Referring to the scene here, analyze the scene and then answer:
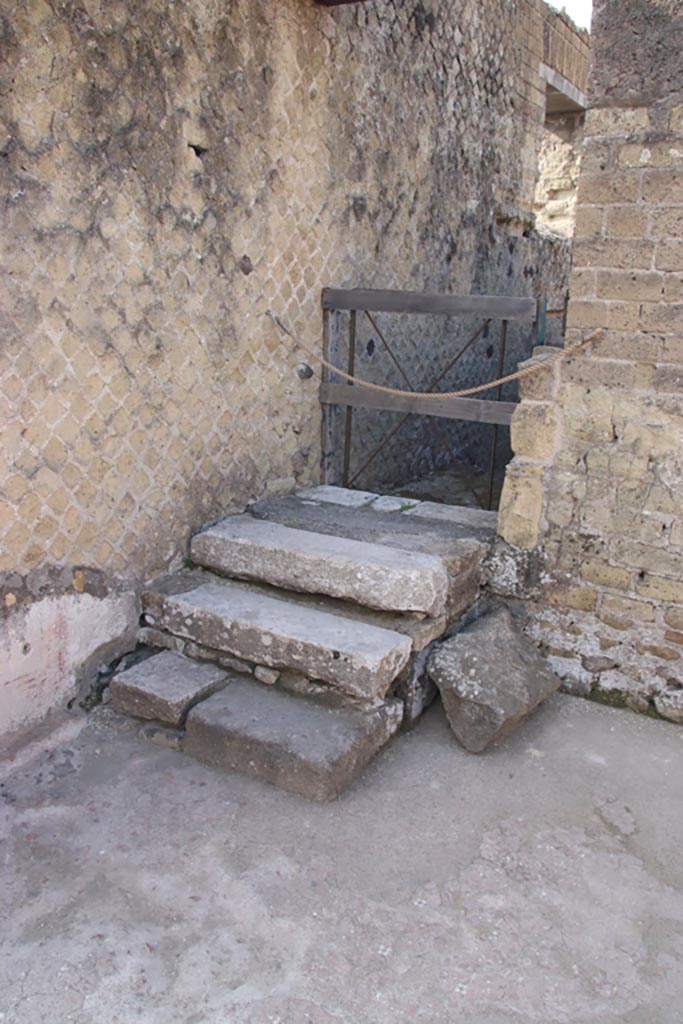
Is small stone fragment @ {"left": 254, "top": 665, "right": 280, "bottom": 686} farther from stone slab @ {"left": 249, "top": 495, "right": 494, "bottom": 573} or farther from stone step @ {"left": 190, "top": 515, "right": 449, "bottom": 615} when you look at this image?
stone slab @ {"left": 249, "top": 495, "right": 494, "bottom": 573}

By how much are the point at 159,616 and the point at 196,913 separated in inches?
61.9

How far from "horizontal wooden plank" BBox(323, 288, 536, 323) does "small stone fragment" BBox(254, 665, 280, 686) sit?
2.15m

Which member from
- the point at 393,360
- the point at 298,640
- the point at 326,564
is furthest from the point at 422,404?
the point at 298,640

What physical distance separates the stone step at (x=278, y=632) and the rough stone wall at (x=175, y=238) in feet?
0.84

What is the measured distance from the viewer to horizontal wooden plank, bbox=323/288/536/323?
4.54 m

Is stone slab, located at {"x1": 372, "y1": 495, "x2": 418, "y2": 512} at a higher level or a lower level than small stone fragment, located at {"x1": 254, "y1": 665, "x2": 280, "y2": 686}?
higher

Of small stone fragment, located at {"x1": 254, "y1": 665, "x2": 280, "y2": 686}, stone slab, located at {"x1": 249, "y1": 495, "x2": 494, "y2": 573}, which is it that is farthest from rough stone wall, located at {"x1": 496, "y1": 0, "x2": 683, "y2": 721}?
small stone fragment, located at {"x1": 254, "y1": 665, "x2": 280, "y2": 686}

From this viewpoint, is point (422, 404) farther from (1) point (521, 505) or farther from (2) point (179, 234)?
(2) point (179, 234)

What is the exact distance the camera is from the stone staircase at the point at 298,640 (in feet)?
11.6

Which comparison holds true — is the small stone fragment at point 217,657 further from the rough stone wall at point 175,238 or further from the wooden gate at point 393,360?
the wooden gate at point 393,360

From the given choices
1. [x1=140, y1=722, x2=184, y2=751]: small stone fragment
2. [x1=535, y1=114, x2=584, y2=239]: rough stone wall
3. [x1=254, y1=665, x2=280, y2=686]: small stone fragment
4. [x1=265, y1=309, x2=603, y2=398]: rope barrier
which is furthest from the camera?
[x1=535, y1=114, x2=584, y2=239]: rough stone wall

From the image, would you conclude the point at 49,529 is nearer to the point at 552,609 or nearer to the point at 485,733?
the point at 485,733

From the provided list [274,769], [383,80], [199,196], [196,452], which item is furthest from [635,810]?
[383,80]

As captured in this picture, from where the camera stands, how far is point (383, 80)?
5.35 m
